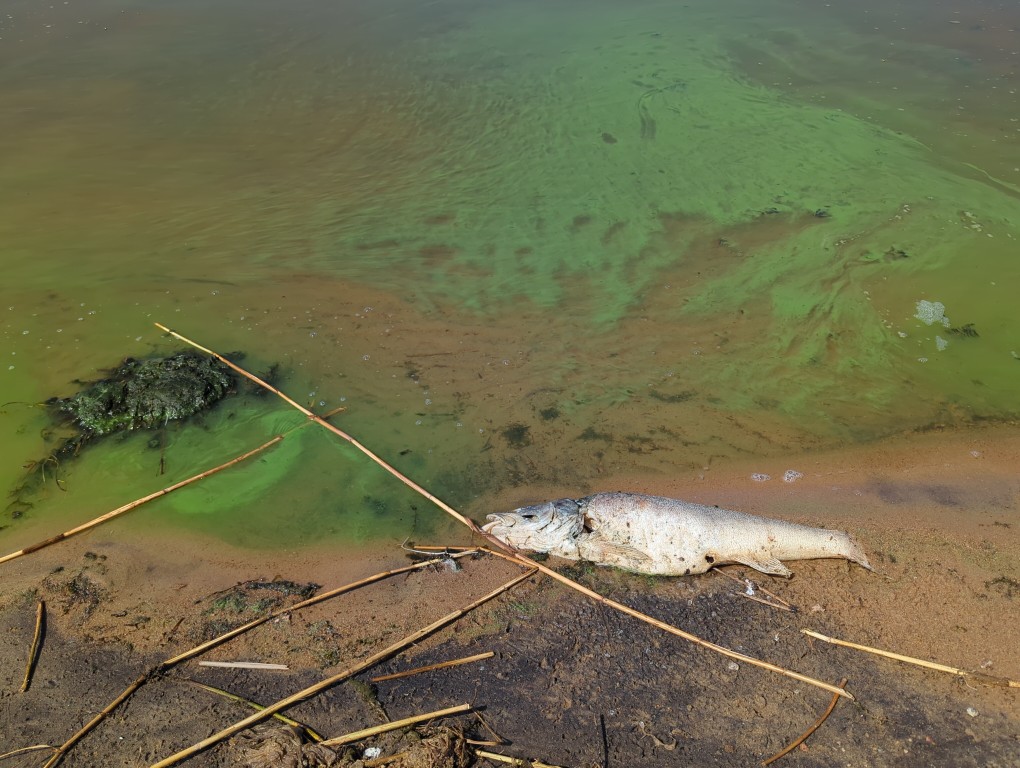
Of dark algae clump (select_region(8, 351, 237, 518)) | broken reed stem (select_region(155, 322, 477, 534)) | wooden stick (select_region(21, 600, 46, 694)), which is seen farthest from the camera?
dark algae clump (select_region(8, 351, 237, 518))

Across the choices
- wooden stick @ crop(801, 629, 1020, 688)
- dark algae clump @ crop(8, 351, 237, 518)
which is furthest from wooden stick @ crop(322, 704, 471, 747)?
dark algae clump @ crop(8, 351, 237, 518)

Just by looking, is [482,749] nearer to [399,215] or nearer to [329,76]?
[399,215]

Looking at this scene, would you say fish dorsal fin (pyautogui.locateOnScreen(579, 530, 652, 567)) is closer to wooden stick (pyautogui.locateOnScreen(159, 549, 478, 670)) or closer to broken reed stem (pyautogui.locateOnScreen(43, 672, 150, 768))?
wooden stick (pyautogui.locateOnScreen(159, 549, 478, 670))

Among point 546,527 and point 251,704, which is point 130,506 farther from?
point 546,527

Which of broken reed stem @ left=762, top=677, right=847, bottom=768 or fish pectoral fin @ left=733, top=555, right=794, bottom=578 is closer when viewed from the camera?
broken reed stem @ left=762, top=677, right=847, bottom=768

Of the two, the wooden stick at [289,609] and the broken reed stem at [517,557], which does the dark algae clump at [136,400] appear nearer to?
the broken reed stem at [517,557]

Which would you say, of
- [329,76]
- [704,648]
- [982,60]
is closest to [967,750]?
[704,648]

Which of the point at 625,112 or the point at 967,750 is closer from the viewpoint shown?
the point at 967,750
